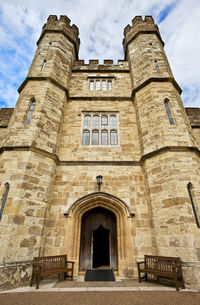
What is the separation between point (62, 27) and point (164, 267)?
46.8 feet

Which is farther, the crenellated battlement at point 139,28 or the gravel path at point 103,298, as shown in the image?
the crenellated battlement at point 139,28

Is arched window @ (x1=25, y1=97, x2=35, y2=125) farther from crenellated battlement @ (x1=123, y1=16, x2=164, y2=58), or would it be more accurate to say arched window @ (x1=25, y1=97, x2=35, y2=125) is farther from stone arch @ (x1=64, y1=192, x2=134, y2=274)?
crenellated battlement @ (x1=123, y1=16, x2=164, y2=58)

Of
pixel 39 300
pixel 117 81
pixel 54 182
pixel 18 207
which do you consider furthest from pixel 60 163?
pixel 117 81

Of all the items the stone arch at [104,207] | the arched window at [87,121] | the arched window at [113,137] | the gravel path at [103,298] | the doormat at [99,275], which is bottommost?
the gravel path at [103,298]

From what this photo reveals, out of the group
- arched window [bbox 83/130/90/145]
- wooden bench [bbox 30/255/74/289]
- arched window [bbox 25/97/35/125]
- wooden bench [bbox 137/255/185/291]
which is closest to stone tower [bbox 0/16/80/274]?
arched window [bbox 25/97/35/125]

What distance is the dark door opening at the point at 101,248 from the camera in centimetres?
688

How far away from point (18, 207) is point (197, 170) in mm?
6255

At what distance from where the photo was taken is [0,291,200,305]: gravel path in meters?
3.25

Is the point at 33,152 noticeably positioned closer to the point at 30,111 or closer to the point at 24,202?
the point at 24,202

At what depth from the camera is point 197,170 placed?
17.9 ft

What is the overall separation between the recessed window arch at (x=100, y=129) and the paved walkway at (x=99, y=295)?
17.6 ft

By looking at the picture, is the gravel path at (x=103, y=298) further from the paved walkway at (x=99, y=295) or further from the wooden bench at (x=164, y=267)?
the wooden bench at (x=164, y=267)

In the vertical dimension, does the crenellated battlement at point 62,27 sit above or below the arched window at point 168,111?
above

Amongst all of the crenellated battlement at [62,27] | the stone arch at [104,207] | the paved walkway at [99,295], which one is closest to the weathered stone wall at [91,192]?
the stone arch at [104,207]
